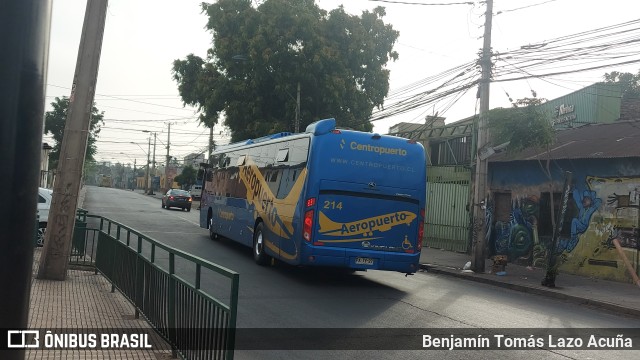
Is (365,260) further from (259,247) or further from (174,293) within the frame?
(174,293)

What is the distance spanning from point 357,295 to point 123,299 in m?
4.24

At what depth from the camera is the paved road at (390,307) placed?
7.02m

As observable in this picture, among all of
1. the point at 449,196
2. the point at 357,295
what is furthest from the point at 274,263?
the point at 449,196

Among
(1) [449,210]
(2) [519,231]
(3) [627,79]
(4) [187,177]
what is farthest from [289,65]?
(4) [187,177]

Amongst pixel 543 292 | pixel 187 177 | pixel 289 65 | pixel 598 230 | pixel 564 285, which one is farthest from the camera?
pixel 187 177

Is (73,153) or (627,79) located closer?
(73,153)

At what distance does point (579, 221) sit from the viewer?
16625 mm

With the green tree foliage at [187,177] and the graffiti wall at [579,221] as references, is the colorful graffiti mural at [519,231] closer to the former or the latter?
the graffiti wall at [579,221]

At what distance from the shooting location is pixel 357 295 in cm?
1075

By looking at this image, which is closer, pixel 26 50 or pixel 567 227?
pixel 26 50

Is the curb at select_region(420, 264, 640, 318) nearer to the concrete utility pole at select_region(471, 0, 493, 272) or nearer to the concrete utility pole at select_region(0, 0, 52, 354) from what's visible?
the concrete utility pole at select_region(471, 0, 493, 272)

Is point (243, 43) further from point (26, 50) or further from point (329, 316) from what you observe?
point (26, 50)

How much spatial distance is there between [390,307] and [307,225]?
2548mm

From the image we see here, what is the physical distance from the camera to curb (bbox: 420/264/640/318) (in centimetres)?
1106
